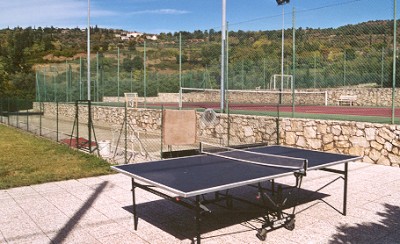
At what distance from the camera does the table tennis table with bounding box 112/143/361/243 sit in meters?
3.88

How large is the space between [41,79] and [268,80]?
18919mm

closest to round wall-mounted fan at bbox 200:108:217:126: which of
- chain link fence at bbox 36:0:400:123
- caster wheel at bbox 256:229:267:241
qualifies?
chain link fence at bbox 36:0:400:123

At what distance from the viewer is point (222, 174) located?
4.38 m

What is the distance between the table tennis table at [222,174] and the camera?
388 centimetres

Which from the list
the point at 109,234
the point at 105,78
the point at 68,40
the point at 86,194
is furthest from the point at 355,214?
the point at 68,40

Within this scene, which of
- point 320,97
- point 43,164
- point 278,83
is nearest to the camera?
point 43,164

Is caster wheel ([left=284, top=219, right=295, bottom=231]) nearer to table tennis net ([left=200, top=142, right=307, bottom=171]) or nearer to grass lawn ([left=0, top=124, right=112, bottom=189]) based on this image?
table tennis net ([left=200, top=142, right=307, bottom=171])

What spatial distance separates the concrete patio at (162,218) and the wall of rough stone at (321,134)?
1.87 meters

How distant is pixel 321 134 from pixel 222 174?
634 centimetres

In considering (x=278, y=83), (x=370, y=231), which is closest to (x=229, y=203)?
(x=370, y=231)

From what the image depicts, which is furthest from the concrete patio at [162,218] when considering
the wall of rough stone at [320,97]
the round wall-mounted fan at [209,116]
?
the wall of rough stone at [320,97]

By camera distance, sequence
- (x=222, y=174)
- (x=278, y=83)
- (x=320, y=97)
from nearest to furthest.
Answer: (x=222, y=174)
(x=320, y=97)
(x=278, y=83)

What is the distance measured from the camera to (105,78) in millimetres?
27953

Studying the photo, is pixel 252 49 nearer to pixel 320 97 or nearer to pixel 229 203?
pixel 320 97
